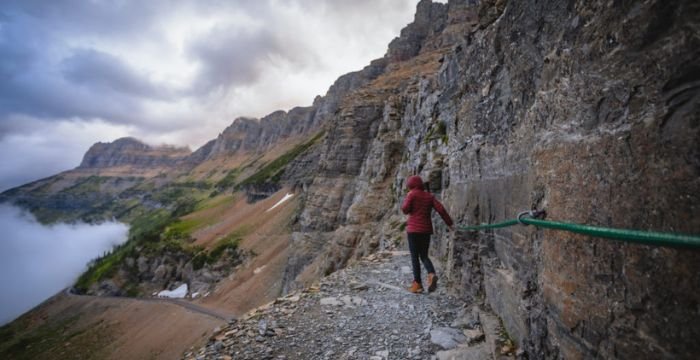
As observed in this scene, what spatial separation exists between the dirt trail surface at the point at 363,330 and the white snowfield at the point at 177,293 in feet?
235

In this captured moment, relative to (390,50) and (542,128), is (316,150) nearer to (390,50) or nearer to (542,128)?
(390,50)

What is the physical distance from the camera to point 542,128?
379 cm

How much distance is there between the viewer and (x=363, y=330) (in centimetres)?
625

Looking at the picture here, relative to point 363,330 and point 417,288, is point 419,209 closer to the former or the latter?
point 417,288

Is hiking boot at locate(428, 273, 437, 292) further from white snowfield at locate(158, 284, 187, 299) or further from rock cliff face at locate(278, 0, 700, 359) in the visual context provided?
white snowfield at locate(158, 284, 187, 299)

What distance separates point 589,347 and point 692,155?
1754mm

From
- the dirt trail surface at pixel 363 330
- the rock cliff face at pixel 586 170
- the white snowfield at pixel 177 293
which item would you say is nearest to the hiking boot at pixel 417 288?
the dirt trail surface at pixel 363 330

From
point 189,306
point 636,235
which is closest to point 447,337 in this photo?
point 636,235

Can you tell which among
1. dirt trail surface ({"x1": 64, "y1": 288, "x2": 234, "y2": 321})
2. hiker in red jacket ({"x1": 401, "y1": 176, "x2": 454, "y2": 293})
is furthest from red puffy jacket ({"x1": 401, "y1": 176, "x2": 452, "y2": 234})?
dirt trail surface ({"x1": 64, "y1": 288, "x2": 234, "y2": 321})

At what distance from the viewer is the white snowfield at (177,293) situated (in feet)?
221

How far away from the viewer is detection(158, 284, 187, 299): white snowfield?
6741 cm

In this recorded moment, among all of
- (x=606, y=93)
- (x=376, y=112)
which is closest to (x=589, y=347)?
(x=606, y=93)

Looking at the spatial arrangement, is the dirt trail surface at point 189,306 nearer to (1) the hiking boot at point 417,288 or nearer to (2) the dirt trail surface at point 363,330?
(2) the dirt trail surface at point 363,330

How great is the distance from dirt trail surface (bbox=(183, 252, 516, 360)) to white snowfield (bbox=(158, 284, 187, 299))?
71734 millimetres
